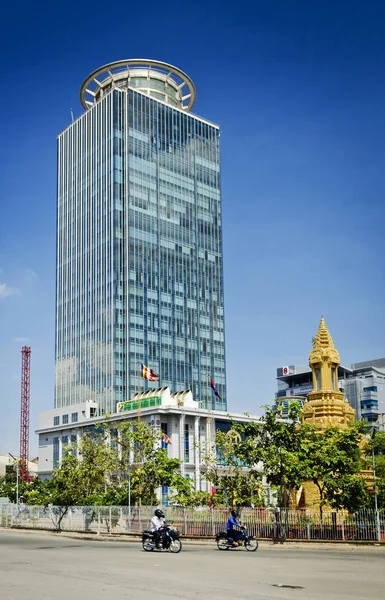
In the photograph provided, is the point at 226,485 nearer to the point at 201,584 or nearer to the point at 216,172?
the point at 201,584

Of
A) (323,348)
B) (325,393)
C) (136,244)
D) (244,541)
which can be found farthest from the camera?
(136,244)

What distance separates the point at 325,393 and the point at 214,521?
41.3 feet

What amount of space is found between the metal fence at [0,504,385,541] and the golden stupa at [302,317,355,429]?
9.16 meters

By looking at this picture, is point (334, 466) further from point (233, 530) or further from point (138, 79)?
point (138, 79)

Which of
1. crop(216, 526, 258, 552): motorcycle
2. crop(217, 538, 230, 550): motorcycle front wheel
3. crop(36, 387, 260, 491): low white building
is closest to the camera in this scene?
crop(216, 526, 258, 552): motorcycle

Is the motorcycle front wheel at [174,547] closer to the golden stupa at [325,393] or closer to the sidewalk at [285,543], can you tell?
the sidewalk at [285,543]

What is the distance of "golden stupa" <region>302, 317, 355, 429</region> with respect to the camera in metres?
47.0

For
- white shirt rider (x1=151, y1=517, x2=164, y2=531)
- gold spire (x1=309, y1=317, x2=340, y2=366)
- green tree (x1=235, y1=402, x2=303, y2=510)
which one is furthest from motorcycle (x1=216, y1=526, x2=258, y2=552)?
gold spire (x1=309, y1=317, x2=340, y2=366)

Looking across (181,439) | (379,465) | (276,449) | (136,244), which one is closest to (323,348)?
(276,449)

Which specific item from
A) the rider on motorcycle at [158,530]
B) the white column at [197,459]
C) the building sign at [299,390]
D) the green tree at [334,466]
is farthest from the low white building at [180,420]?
the building sign at [299,390]

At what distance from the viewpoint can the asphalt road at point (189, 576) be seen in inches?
603

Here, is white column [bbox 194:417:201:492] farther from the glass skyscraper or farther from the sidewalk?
the sidewalk

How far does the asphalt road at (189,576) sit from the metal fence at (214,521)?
229 inches

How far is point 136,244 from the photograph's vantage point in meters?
124
